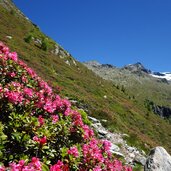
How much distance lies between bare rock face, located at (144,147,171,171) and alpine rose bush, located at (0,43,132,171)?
3819 mm

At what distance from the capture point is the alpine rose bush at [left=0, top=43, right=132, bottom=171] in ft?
30.0

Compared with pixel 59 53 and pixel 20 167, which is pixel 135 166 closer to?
pixel 20 167

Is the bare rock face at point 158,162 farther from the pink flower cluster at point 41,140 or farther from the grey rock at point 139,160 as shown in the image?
the pink flower cluster at point 41,140

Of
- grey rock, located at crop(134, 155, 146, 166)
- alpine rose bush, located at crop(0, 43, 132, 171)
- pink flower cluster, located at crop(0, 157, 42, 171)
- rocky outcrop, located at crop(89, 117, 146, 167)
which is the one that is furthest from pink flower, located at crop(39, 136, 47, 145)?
grey rock, located at crop(134, 155, 146, 166)

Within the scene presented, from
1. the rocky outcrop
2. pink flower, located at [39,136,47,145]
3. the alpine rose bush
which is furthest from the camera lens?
the rocky outcrop

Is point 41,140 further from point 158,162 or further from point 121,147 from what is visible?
point 121,147

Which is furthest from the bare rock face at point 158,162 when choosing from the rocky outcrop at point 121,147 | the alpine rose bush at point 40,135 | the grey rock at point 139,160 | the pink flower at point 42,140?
the pink flower at point 42,140

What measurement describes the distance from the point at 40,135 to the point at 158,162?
30.4 feet

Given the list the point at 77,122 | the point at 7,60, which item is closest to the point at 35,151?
the point at 77,122

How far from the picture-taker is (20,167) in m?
7.30

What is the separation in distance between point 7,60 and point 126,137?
1335 centimetres

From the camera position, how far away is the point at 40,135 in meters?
9.75

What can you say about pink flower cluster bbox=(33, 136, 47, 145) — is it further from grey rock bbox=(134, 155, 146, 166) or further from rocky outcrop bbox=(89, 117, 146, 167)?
grey rock bbox=(134, 155, 146, 166)

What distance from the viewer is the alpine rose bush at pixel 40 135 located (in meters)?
9.14
